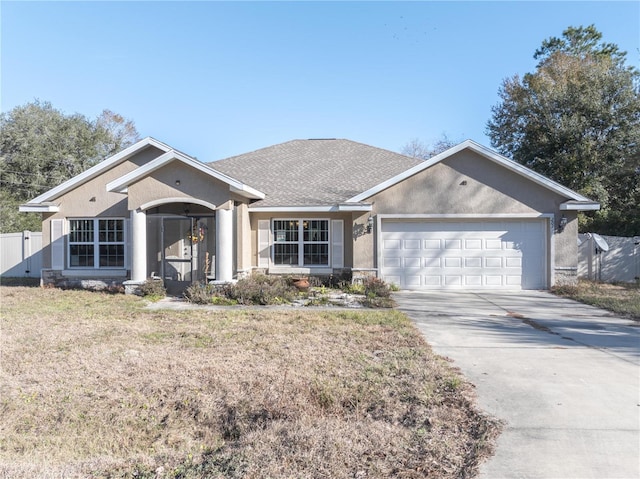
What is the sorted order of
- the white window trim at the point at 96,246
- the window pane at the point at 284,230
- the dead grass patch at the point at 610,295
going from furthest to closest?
the window pane at the point at 284,230 → the white window trim at the point at 96,246 → the dead grass patch at the point at 610,295

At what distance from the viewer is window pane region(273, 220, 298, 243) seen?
14.6 metres

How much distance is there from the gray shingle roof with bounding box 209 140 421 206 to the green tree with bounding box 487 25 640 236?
9058 mm

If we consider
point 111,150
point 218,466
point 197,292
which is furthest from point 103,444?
point 111,150

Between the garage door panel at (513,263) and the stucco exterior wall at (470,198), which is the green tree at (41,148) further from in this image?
the garage door panel at (513,263)

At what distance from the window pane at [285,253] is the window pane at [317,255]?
0.38 metres

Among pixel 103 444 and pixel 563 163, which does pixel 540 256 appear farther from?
pixel 103 444

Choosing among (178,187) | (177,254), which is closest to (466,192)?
(178,187)

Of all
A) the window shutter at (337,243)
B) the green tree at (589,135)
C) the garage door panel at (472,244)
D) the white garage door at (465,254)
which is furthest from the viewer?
the green tree at (589,135)

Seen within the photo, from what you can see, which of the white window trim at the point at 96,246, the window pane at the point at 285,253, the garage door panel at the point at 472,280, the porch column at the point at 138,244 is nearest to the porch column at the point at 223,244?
the porch column at the point at 138,244

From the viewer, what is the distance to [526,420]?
13.7ft

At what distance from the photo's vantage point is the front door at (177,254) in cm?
1331

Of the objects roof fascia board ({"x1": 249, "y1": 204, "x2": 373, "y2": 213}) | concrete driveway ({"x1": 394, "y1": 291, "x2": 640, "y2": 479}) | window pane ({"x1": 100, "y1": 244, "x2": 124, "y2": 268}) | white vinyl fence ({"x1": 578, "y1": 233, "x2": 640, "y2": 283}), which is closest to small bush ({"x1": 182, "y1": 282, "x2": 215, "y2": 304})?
roof fascia board ({"x1": 249, "y1": 204, "x2": 373, "y2": 213})

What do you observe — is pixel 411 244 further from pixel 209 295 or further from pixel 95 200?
pixel 95 200

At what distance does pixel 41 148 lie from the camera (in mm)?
29422
